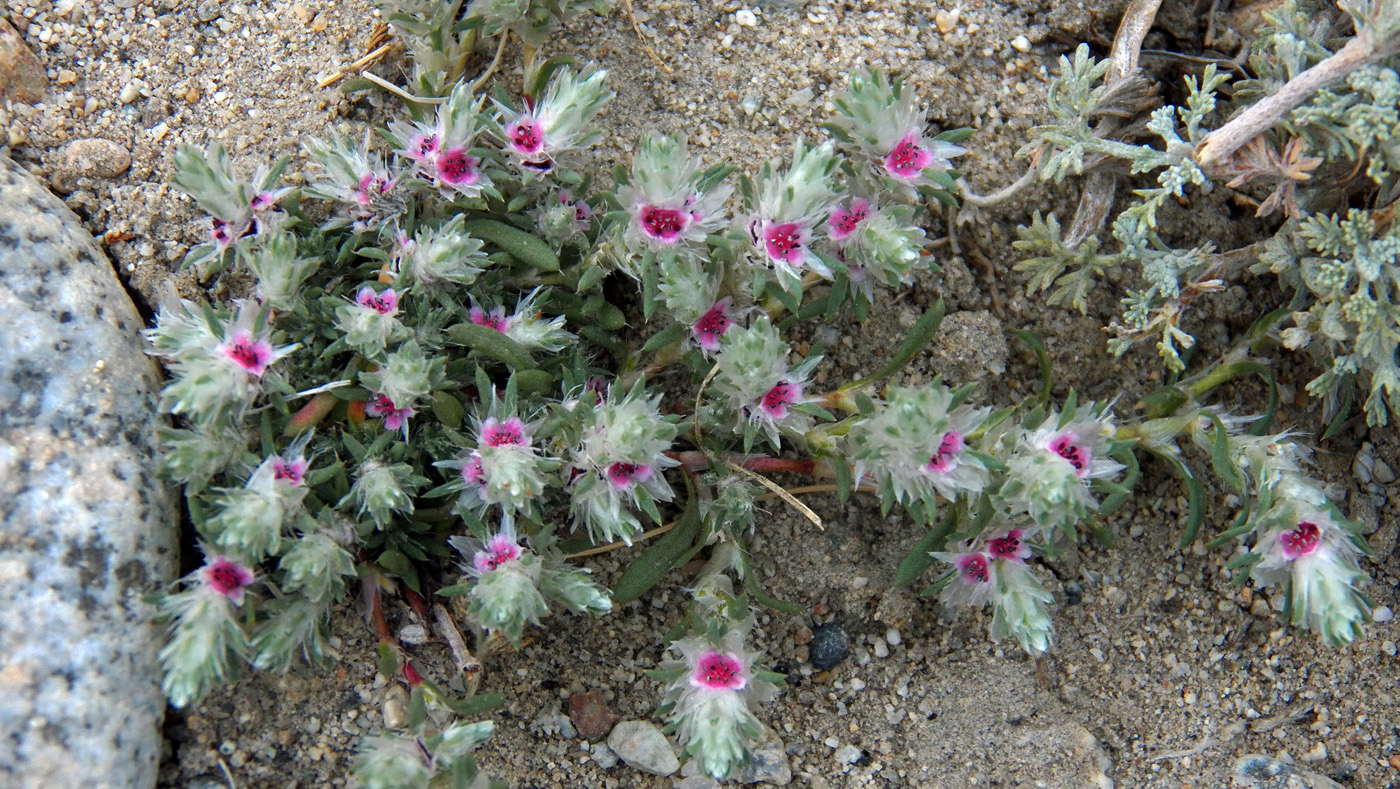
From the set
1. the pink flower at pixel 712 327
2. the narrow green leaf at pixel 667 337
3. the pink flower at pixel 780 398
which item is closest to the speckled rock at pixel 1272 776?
the pink flower at pixel 780 398

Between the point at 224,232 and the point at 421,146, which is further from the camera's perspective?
the point at 421,146

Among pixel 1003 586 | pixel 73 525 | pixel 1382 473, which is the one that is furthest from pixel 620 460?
pixel 1382 473

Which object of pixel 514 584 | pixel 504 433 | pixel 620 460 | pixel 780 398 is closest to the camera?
pixel 514 584

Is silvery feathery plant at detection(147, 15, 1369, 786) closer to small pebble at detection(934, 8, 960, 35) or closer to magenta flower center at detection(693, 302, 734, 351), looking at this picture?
magenta flower center at detection(693, 302, 734, 351)

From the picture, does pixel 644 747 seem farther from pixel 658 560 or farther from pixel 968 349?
pixel 968 349

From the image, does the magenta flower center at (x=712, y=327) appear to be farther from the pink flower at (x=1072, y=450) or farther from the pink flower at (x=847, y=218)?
the pink flower at (x=1072, y=450)

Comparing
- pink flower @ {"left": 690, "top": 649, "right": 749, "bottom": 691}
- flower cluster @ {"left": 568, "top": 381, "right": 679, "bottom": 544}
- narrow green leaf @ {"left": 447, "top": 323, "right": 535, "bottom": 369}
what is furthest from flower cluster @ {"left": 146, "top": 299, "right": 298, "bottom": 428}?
pink flower @ {"left": 690, "top": 649, "right": 749, "bottom": 691}
